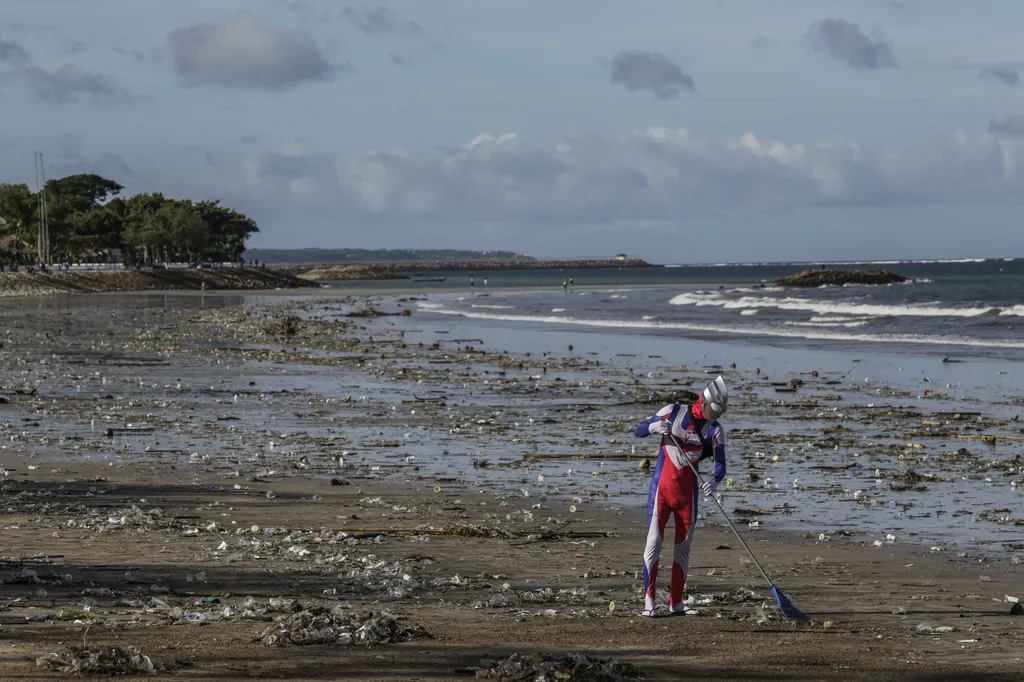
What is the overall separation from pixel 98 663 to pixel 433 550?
473 cm

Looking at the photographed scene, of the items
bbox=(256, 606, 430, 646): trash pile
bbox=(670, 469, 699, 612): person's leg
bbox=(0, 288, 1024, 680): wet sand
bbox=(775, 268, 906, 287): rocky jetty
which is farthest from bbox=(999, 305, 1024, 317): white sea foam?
bbox=(256, 606, 430, 646): trash pile

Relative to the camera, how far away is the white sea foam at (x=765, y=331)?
47594 millimetres

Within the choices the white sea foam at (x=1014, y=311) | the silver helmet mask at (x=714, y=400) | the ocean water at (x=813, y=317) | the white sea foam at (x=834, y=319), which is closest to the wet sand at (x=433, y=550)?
the silver helmet mask at (x=714, y=400)

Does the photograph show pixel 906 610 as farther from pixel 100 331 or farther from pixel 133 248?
pixel 133 248

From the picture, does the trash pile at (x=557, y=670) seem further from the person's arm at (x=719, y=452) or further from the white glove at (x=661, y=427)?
the white glove at (x=661, y=427)

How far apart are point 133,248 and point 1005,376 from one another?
502 ft

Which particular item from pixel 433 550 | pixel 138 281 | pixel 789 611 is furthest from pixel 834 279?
pixel 789 611

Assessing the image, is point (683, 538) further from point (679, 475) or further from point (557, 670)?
point (557, 670)

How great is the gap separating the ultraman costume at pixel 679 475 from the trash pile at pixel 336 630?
2.15m

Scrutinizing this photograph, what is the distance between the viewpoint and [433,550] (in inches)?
500

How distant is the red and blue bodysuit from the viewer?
10367 mm

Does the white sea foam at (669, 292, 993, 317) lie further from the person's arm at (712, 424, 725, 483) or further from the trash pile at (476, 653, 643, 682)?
the trash pile at (476, 653, 643, 682)

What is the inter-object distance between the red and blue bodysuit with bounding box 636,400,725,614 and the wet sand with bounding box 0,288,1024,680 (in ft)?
1.14

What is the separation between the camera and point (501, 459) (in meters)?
19.3
